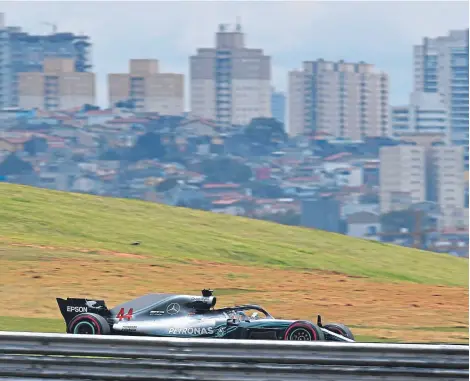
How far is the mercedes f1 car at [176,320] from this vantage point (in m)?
15.4

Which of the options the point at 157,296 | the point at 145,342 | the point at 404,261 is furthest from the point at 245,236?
the point at 145,342

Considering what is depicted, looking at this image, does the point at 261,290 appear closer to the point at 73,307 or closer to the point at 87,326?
the point at 73,307

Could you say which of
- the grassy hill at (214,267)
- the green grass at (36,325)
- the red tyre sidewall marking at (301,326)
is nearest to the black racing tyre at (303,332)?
the red tyre sidewall marking at (301,326)

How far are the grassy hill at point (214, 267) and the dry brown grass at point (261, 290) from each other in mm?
27

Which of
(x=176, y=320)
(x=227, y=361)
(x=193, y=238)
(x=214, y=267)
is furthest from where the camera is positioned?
(x=193, y=238)

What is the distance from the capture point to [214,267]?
1199 inches

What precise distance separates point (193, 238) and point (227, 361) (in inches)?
929

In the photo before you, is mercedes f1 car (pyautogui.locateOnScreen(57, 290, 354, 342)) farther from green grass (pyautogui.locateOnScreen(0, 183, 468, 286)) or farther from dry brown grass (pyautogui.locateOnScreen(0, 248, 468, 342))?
green grass (pyautogui.locateOnScreen(0, 183, 468, 286))

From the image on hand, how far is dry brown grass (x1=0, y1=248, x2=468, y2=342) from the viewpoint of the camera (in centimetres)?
2241

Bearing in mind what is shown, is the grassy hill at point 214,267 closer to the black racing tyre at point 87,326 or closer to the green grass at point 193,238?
the green grass at point 193,238

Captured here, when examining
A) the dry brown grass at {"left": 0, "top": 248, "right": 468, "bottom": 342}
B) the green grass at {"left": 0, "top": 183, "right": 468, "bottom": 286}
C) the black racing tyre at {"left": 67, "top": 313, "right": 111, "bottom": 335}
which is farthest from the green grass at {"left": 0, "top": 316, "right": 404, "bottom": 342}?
the green grass at {"left": 0, "top": 183, "right": 468, "bottom": 286}

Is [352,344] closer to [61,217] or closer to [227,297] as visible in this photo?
[227,297]

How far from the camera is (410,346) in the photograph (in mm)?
11828

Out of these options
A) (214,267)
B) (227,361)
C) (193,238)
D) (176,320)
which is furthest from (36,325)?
(193,238)
